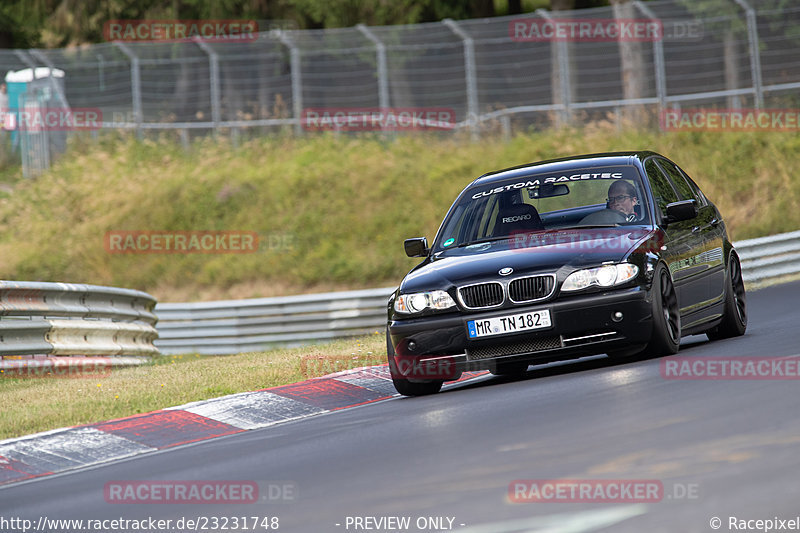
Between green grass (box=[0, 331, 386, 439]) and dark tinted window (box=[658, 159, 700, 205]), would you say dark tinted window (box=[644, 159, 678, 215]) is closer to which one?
dark tinted window (box=[658, 159, 700, 205])

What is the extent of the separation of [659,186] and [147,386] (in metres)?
4.43

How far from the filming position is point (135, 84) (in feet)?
95.3

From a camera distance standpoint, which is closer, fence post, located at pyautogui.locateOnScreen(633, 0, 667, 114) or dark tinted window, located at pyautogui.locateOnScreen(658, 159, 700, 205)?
dark tinted window, located at pyautogui.locateOnScreen(658, 159, 700, 205)

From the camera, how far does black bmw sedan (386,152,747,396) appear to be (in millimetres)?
8859

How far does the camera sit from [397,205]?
27.1 m

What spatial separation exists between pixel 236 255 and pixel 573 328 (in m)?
18.9

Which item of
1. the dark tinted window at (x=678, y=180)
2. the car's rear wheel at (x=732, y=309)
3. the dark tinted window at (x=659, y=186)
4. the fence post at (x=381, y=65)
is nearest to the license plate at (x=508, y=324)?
the dark tinted window at (x=659, y=186)

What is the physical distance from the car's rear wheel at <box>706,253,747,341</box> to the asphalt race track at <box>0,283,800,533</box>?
5.25 ft

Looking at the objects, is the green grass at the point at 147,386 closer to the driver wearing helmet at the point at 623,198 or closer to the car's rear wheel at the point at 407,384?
the car's rear wheel at the point at 407,384

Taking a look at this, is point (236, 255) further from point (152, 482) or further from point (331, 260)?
point (152, 482)

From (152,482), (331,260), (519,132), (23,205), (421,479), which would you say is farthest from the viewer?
(23,205)

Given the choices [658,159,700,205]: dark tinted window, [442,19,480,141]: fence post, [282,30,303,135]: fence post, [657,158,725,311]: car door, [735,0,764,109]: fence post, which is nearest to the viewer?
[657,158,725,311]: car door

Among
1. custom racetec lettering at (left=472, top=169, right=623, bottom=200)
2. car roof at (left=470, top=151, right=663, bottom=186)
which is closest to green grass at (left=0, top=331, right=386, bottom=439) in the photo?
car roof at (left=470, top=151, right=663, bottom=186)

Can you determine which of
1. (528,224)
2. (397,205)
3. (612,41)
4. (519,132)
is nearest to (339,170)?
(397,205)
